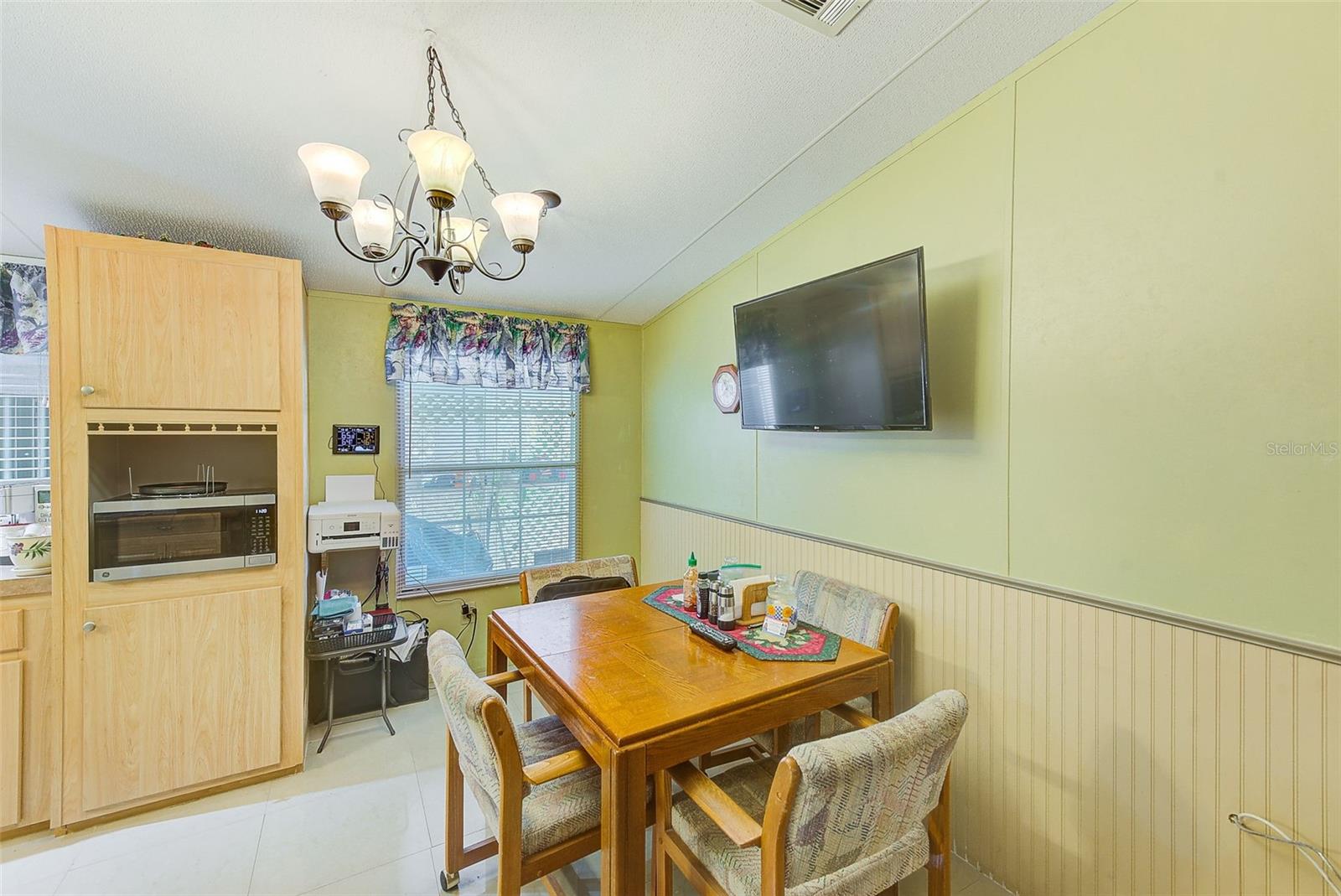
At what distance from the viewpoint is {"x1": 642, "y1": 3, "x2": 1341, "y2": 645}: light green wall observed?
123cm

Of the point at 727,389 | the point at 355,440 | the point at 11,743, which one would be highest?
the point at 727,389

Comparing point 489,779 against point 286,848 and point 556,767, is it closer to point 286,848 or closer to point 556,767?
point 556,767

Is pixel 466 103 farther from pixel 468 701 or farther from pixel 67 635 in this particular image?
pixel 67 635

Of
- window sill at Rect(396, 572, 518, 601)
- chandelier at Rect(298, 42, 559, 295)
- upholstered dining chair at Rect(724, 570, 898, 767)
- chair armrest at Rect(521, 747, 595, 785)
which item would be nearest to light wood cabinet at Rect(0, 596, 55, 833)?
window sill at Rect(396, 572, 518, 601)

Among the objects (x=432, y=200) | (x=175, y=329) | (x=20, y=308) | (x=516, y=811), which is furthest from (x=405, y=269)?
(x=20, y=308)

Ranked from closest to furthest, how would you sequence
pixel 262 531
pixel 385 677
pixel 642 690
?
pixel 642 690
pixel 262 531
pixel 385 677

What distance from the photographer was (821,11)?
1.44m

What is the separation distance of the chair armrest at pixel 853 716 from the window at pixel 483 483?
258 centimetres

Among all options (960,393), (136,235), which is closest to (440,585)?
(136,235)

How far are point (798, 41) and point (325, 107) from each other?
1462 millimetres

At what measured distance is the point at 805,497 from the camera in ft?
8.55

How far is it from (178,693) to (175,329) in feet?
4.85

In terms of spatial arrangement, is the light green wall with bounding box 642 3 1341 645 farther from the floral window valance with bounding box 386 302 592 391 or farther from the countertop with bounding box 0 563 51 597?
the countertop with bounding box 0 563 51 597

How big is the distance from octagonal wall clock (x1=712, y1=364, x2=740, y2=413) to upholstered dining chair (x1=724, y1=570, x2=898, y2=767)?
108 cm
